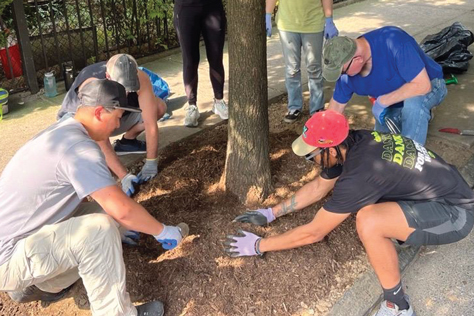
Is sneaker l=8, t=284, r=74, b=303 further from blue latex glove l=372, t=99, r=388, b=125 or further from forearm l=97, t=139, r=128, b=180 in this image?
blue latex glove l=372, t=99, r=388, b=125

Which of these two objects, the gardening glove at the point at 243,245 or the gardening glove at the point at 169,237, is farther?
the gardening glove at the point at 243,245

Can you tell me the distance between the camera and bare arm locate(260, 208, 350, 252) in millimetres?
2525

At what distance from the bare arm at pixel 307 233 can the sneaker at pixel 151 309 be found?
2.14 ft

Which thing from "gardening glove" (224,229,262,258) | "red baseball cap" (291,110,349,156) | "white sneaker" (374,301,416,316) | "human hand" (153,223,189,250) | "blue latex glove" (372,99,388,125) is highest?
"red baseball cap" (291,110,349,156)

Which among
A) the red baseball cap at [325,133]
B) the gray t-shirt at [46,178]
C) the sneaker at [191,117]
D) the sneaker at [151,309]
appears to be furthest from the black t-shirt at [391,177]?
the sneaker at [191,117]

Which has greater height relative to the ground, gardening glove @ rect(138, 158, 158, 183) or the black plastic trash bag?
the black plastic trash bag

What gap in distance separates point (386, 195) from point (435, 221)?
28 centimetres

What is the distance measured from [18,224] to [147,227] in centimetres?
62

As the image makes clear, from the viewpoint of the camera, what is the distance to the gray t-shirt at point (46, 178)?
7.30ft

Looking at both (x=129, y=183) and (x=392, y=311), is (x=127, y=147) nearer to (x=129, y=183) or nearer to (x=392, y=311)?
(x=129, y=183)

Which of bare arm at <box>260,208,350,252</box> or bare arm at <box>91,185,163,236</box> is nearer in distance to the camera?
bare arm at <box>91,185,163,236</box>

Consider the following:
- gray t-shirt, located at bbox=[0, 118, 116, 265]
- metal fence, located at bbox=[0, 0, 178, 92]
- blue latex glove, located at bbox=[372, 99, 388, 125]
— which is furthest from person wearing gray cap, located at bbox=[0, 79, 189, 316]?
metal fence, located at bbox=[0, 0, 178, 92]

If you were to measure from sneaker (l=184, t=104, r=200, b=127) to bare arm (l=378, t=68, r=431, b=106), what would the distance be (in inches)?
68.1

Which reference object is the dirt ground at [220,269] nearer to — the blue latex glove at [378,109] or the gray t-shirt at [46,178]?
the gray t-shirt at [46,178]
